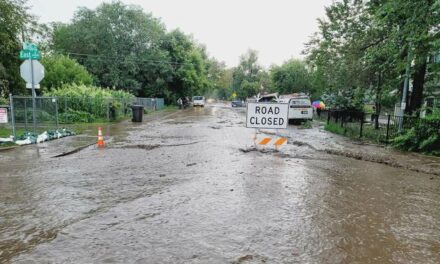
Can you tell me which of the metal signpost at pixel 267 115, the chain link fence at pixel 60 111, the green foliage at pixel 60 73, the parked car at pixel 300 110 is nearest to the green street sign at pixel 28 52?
the chain link fence at pixel 60 111

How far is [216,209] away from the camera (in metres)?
5.12

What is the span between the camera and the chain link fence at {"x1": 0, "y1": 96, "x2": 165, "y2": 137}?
1331 cm

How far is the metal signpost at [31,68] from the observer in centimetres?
1229

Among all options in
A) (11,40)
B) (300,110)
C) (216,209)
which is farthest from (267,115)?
(11,40)

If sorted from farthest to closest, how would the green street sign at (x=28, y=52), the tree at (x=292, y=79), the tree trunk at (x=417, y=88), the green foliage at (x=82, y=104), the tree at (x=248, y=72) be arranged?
1. the tree at (x=248, y=72)
2. the tree at (x=292, y=79)
3. the green foliage at (x=82, y=104)
4. the tree trunk at (x=417, y=88)
5. the green street sign at (x=28, y=52)

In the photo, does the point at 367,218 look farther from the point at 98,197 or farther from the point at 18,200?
the point at 18,200

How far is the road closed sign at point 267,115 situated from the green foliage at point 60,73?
68.8 ft

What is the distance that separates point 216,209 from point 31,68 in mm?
11309

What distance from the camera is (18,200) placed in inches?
219

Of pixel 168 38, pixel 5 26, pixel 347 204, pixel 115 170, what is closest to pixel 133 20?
pixel 168 38

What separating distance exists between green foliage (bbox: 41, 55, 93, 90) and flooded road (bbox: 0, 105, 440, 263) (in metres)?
20.3

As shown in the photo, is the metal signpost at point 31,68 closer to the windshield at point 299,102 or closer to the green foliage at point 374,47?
the green foliage at point 374,47

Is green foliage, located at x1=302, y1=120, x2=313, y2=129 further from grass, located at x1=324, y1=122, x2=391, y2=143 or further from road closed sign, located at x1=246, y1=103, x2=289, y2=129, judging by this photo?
road closed sign, located at x1=246, y1=103, x2=289, y2=129

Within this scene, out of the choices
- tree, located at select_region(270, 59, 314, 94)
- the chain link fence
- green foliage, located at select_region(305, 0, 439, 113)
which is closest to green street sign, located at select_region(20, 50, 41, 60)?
the chain link fence
